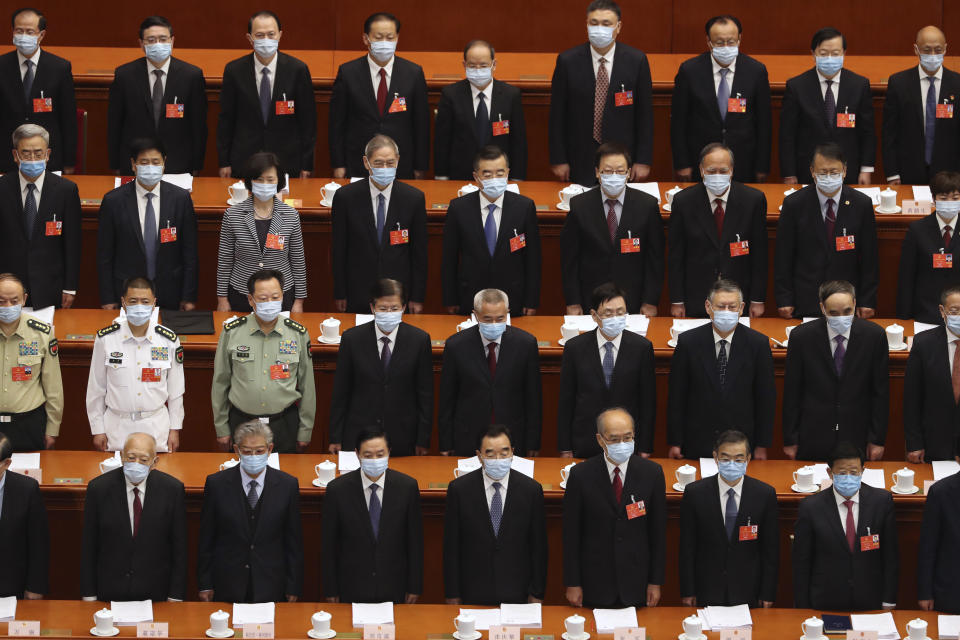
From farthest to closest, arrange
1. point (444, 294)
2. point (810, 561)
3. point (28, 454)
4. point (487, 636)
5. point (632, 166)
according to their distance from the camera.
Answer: point (632, 166) → point (444, 294) → point (28, 454) → point (810, 561) → point (487, 636)

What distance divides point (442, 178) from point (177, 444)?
228 cm

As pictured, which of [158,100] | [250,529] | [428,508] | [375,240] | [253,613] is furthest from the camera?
[158,100]

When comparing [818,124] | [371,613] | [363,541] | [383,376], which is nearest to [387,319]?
[383,376]

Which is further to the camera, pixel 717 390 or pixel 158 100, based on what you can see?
pixel 158 100

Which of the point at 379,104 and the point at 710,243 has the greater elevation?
the point at 379,104

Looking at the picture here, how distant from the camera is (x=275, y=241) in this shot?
339 inches

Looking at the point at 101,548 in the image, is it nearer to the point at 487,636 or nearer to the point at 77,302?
the point at 487,636

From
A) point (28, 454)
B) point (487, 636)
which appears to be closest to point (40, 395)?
point (28, 454)

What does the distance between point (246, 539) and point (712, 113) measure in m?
3.65

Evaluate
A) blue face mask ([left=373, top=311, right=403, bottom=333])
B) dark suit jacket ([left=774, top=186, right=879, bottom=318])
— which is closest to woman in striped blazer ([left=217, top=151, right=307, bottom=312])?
blue face mask ([left=373, top=311, right=403, bottom=333])

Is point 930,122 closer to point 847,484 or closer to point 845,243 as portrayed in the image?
point 845,243

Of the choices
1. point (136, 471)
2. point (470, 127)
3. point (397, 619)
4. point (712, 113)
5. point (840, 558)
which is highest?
point (712, 113)

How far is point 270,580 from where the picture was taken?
24.2ft

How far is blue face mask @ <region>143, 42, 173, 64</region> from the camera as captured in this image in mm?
9422
